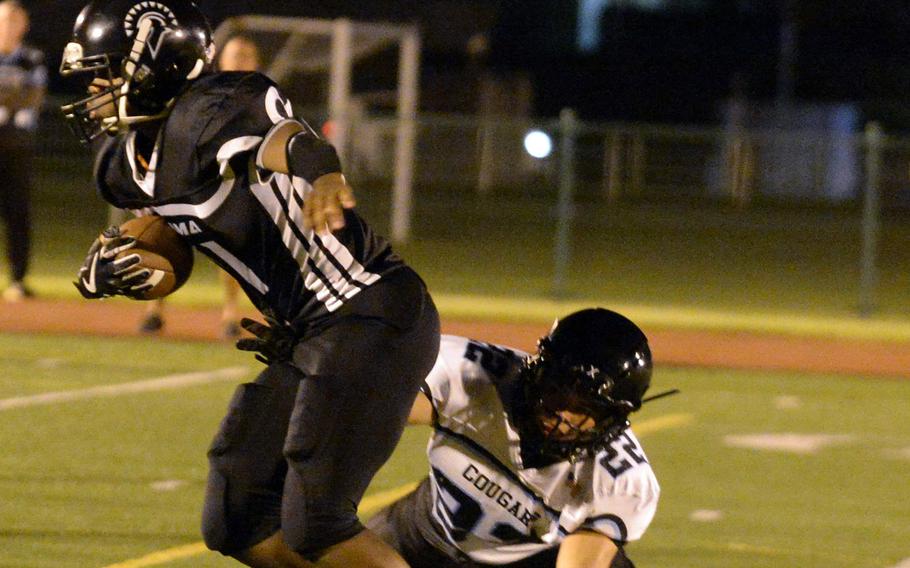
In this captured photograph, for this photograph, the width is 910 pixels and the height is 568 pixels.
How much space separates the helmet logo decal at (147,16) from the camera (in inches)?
159

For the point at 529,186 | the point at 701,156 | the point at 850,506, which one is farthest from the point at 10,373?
→ the point at 701,156

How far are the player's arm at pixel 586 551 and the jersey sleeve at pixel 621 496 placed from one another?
21 millimetres

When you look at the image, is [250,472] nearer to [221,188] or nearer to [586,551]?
[221,188]

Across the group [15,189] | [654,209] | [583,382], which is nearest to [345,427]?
[583,382]

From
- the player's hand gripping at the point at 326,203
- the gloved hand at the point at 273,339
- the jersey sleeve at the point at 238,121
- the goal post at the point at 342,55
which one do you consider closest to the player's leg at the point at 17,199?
the goal post at the point at 342,55

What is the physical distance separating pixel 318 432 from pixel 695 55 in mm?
37169

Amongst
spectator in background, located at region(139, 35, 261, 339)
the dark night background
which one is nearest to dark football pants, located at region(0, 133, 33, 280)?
spectator in background, located at region(139, 35, 261, 339)

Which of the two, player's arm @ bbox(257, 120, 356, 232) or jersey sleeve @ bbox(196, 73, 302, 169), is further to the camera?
jersey sleeve @ bbox(196, 73, 302, 169)

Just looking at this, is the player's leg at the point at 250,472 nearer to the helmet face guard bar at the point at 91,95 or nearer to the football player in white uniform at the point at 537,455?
the football player in white uniform at the point at 537,455

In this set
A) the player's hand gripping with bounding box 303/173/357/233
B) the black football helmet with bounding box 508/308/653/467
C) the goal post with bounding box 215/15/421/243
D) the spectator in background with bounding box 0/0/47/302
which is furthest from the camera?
the goal post with bounding box 215/15/421/243

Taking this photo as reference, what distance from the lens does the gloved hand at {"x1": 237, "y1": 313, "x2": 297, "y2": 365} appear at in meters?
4.21

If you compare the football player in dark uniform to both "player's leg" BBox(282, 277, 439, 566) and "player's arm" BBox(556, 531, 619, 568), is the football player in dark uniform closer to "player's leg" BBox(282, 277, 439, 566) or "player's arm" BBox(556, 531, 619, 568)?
"player's leg" BBox(282, 277, 439, 566)

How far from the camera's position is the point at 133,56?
4027 mm

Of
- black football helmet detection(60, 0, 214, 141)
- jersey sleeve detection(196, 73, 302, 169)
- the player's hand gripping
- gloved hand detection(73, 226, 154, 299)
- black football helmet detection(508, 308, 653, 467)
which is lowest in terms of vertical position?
black football helmet detection(508, 308, 653, 467)
